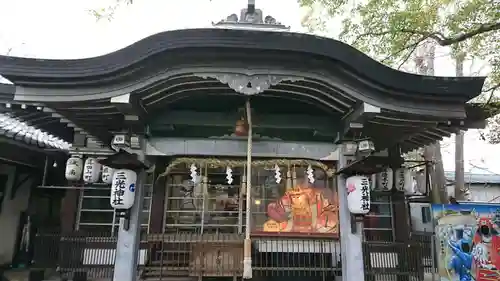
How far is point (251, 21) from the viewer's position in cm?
582

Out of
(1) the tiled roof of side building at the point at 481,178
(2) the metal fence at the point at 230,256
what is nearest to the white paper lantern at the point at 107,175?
(2) the metal fence at the point at 230,256

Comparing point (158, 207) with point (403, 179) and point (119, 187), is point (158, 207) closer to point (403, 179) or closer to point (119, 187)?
point (119, 187)

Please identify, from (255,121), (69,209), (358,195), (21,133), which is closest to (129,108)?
(255,121)

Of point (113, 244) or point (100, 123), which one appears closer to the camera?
point (100, 123)

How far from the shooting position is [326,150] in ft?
19.9

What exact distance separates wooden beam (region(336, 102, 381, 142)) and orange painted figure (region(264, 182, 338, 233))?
1.70m

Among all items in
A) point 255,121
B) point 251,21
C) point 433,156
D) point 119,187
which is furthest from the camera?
point 433,156

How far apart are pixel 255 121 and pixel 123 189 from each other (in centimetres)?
242

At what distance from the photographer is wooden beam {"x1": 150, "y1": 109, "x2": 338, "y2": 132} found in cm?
601

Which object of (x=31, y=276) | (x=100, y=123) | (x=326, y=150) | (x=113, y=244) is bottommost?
(x=31, y=276)

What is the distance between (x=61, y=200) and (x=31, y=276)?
2266 mm

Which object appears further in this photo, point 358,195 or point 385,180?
point 385,180

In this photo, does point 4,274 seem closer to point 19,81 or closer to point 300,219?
point 19,81

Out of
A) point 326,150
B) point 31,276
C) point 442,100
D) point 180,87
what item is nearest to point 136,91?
point 180,87
